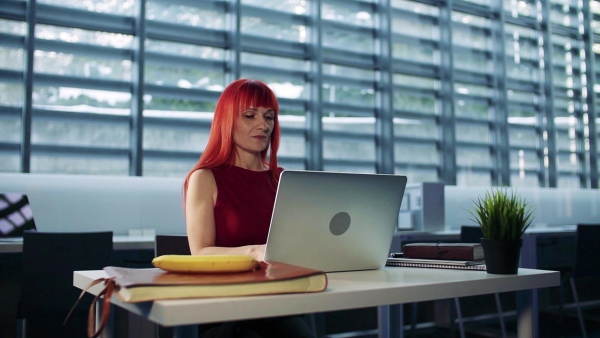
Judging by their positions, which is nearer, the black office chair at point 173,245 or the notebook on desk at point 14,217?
the black office chair at point 173,245

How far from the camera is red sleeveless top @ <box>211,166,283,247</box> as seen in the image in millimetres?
1938

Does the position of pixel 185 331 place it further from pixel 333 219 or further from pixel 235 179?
pixel 235 179

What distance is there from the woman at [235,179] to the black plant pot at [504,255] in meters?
0.71

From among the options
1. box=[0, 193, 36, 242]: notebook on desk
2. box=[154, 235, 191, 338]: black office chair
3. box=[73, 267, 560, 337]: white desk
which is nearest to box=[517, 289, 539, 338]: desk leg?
box=[73, 267, 560, 337]: white desk

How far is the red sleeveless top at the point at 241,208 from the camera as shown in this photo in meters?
1.94

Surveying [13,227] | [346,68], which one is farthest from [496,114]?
[13,227]

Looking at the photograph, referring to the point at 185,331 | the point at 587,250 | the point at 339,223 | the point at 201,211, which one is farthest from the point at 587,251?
the point at 185,331

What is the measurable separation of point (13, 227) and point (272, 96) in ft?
7.24

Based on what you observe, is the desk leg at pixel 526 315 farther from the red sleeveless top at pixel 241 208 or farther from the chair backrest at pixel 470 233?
the chair backrest at pixel 470 233

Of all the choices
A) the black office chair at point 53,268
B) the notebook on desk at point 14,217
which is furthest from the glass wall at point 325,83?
the black office chair at point 53,268

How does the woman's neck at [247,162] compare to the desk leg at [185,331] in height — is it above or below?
above

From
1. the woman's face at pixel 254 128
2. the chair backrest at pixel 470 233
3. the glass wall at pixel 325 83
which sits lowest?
the chair backrest at pixel 470 233

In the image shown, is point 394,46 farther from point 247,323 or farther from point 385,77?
point 247,323

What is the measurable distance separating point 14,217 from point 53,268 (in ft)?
2.47
